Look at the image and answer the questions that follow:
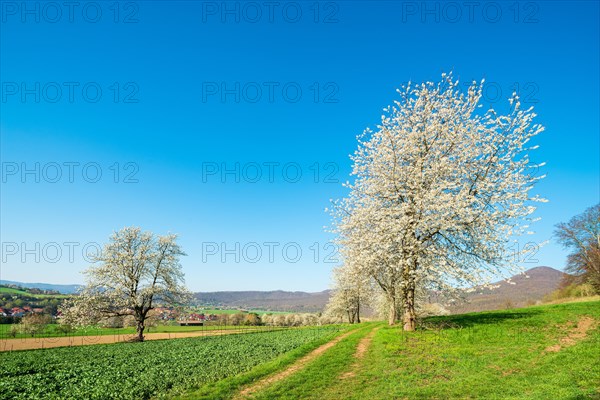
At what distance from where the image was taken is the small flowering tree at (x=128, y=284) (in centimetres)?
4559

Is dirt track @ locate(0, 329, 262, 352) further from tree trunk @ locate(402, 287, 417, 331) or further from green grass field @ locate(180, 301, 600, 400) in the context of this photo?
tree trunk @ locate(402, 287, 417, 331)

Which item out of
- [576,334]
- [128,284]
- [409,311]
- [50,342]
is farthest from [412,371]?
[50,342]

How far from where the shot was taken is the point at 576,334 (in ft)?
61.2

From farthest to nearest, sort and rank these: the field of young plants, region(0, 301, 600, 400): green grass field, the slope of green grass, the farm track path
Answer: the field of young plants < the farm track path < region(0, 301, 600, 400): green grass field < the slope of green grass

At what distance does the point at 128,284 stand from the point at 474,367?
46527 mm

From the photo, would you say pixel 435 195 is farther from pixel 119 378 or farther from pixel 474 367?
pixel 119 378

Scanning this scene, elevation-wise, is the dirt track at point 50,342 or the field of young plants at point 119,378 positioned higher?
the field of young plants at point 119,378

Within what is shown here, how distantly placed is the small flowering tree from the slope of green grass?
36.1 m

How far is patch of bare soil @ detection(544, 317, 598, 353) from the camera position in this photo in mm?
16797

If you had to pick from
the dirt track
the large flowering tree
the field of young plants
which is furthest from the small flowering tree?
the large flowering tree

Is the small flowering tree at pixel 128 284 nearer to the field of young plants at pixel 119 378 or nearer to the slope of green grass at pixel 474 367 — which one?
the field of young plants at pixel 119 378

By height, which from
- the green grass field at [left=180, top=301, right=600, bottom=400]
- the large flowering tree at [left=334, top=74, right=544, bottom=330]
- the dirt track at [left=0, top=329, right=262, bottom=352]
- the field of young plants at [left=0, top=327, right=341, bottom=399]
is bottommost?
the dirt track at [left=0, top=329, right=262, bottom=352]

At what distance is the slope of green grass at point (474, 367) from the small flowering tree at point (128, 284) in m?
36.1

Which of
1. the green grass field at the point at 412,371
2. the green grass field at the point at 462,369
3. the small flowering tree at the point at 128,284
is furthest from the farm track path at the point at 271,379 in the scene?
the small flowering tree at the point at 128,284
